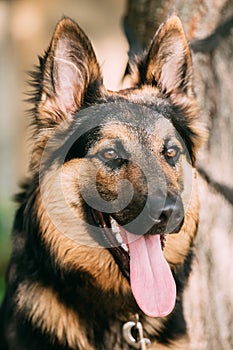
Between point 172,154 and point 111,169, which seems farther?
point 172,154

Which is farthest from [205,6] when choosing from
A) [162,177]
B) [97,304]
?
[97,304]

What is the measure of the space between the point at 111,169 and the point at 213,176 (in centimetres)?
121

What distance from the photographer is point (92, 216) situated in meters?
4.10

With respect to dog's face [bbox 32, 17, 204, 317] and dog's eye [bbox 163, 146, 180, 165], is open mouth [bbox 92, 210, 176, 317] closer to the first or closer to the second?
dog's face [bbox 32, 17, 204, 317]

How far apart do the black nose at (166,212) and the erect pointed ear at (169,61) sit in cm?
105

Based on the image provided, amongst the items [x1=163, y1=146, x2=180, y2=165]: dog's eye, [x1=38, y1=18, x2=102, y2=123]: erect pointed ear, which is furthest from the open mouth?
[x1=38, y1=18, x2=102, y2=123]: erect pointed ear

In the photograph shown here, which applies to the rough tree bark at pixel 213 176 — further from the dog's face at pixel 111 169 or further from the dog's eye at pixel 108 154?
the dog's eye at pixel 108 154

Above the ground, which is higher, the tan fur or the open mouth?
the open mouth

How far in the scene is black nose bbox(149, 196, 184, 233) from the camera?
3.61m

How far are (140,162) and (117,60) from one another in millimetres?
8674

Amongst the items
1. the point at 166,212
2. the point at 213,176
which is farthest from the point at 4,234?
the point at 166,212

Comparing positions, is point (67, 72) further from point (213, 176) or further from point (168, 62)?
point (213, 176)

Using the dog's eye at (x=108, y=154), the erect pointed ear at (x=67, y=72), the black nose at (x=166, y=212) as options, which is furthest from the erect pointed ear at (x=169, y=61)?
the black nose at (x=166, y=212)

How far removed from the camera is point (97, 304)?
13.5ft
